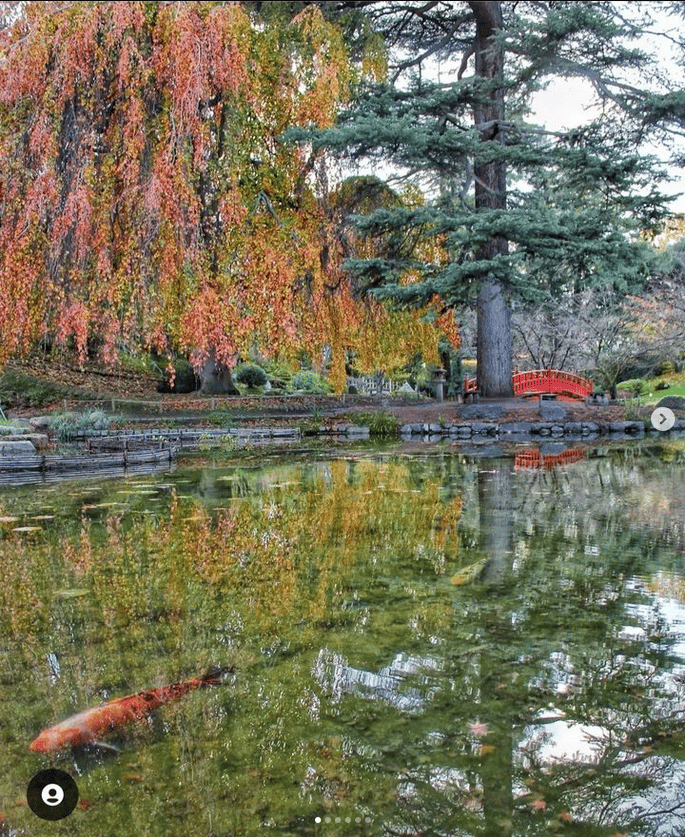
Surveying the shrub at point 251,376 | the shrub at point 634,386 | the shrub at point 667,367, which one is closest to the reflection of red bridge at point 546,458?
the shrub at point 251,376

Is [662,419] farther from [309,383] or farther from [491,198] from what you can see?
[309,383]

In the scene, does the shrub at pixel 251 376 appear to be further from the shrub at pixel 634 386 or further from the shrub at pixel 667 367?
the shrub at pixel 667 367

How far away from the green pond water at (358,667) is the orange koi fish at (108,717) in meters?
0.05

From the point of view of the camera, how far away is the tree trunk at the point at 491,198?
13.7 m

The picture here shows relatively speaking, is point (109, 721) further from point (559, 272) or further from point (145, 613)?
point (559, 272)

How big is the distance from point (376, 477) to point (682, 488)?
2947 mm

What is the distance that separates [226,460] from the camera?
964cm

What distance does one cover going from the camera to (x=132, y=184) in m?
10.2

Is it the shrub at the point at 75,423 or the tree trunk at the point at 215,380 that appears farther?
Result: the tree trunk at the point at 215,380

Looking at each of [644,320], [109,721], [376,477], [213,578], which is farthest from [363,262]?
[644,320]

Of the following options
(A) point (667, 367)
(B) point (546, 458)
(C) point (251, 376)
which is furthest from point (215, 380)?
(A) point (667, 367)

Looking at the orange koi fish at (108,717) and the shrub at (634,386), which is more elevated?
the shrub at (634,386)

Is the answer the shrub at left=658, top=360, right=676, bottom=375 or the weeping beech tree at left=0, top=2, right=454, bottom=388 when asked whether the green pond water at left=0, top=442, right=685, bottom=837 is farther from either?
the shrub at left=658, top=360, right=676, bottom=375

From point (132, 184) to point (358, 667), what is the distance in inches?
365
